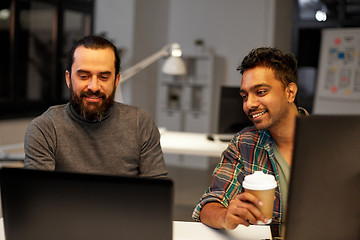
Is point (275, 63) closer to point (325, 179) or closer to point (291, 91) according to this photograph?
point (291, 91)

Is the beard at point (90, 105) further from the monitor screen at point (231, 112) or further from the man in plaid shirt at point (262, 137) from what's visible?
the monitor screen at point (231, 112)

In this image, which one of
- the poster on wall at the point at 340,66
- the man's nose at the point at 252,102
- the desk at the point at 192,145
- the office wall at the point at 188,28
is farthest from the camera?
the office wall at the point at 188,28

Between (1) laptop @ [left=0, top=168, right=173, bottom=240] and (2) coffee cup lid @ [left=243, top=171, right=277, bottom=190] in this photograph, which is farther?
(2) coffee cup lid @ [left=243, top=171, right=277, bottom=190]

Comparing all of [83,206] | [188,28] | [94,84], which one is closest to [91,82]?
[94,84]

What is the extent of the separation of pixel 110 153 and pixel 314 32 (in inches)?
222

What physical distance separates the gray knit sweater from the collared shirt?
342mm

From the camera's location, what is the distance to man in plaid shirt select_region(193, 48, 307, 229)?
1.45 metres

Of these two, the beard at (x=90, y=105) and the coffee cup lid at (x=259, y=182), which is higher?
the beard at (x=90, y=105)

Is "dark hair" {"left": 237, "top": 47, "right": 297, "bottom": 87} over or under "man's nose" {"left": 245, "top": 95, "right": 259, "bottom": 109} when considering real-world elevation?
over

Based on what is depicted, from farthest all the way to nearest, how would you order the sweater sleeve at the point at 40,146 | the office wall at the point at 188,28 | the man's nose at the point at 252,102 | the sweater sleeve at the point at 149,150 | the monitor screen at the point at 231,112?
the office wall at the point at 188,28
the monitor screen at the point at 231,112
the sweater sleeve at the point at 149,150
the sweater sleeve at the point at 40,146
the man's nose at the point at 252,102

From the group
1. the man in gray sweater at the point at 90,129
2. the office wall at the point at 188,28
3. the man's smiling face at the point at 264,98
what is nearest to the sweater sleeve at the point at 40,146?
the man in gray sweater at the point at 90,129

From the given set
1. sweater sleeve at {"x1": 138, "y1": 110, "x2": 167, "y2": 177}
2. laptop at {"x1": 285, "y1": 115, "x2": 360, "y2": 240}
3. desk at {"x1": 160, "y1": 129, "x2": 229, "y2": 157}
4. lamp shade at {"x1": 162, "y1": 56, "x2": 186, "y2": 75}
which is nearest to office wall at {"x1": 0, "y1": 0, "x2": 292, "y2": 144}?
lamp shade at {"x1": 162, "y1": 56, "x2": 186, "y2": 75}

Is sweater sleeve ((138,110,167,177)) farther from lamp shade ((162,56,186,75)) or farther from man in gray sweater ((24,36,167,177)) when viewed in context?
lamp shade ((162,56,186,75))

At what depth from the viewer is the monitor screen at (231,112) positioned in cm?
346
